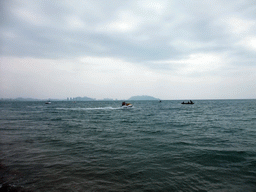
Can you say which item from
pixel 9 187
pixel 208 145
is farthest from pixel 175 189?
pixel 208 145

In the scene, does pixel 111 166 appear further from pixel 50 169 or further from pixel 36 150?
pixel 36 150

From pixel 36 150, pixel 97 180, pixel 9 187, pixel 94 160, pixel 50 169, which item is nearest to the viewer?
pixel 9 187

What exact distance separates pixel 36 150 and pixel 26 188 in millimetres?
6269

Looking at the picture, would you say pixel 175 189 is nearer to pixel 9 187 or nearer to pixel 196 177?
pixel 196 177

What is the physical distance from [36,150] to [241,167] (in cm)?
1480

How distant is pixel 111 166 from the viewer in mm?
9273

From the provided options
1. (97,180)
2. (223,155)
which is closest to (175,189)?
(97,180)

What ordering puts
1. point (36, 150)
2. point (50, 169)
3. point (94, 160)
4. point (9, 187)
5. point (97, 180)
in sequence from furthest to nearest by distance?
point (36, 150), point (94, 160), point (50, 169), point (97, 180), point (9, 187)

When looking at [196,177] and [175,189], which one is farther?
[196,177]

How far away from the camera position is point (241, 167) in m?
9.28

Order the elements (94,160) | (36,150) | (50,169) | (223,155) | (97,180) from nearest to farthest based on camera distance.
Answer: (97,180)
(50,169)
(94,160)
(223,155)
(36,150)

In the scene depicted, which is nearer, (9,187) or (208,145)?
(9,187)

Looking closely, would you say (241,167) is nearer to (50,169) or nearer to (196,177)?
(196,177)

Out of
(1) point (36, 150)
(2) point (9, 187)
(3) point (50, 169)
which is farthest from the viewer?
(1) point (36, 150)
